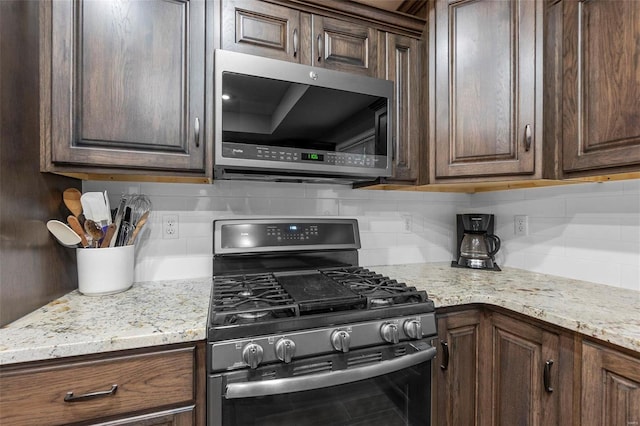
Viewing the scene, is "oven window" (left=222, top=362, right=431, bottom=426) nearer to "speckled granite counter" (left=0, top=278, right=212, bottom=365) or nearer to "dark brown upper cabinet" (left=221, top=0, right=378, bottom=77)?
"speckled granite counter" (left=0, top=278, right=212, bottom=365)

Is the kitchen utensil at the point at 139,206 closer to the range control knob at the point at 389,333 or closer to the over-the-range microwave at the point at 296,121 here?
the over-the-range microwave at the point at 296,121

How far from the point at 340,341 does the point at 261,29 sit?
1.24 meters

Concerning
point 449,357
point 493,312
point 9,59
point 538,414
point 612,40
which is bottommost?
point 538,414

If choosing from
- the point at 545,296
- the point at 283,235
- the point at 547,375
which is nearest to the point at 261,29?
the point at 283,235

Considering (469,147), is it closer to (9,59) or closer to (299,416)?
(299,416)

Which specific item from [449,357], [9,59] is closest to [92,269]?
[9,59]

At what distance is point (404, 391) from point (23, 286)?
4.26 ft

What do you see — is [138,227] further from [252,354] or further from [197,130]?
[252,354]

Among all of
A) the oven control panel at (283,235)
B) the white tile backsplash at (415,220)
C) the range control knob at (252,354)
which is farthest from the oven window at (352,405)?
the white tile backsplash at (415,220)

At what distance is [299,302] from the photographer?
1038mm

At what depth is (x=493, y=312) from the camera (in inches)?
49.3

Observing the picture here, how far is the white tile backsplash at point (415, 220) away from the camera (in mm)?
1380

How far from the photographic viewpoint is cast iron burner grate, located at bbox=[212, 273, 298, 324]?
96cm

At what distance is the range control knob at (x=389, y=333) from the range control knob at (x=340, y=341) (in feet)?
0.44
